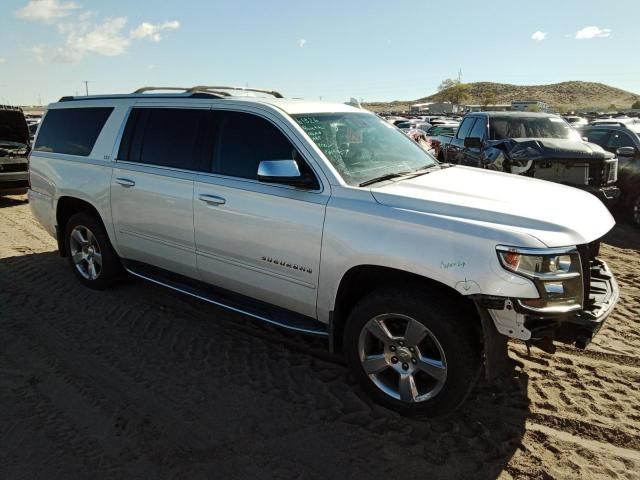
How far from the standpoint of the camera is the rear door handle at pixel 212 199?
3.74 metres

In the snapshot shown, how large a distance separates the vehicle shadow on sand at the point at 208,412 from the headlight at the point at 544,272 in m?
0.92

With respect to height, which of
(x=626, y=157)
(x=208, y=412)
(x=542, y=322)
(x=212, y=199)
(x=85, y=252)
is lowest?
(x=208, y=412)

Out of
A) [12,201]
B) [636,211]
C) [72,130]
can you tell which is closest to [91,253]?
[72,130]

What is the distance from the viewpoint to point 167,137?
4324mm

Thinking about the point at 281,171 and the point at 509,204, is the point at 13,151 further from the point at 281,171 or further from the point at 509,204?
the point at 509,204

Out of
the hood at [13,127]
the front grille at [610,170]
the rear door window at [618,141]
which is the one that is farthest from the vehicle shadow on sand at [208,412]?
the hood at [13,127]

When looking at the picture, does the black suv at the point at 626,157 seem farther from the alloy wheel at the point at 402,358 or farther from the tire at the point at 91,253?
the tire at the point at 91,253

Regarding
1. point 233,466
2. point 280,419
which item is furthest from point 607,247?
point 233,466

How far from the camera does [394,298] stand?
118 inches

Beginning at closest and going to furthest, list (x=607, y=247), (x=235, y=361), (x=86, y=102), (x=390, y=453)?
(x=390, y=453) < (x=235, y=361) < (x=86, y=102) < (x=607, y=247)

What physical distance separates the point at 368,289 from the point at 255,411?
1.09 m

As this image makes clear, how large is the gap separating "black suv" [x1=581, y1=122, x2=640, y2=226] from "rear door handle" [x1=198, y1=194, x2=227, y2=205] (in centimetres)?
754

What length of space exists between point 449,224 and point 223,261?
1846mm

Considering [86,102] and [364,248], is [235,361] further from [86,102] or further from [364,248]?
[86,102]
